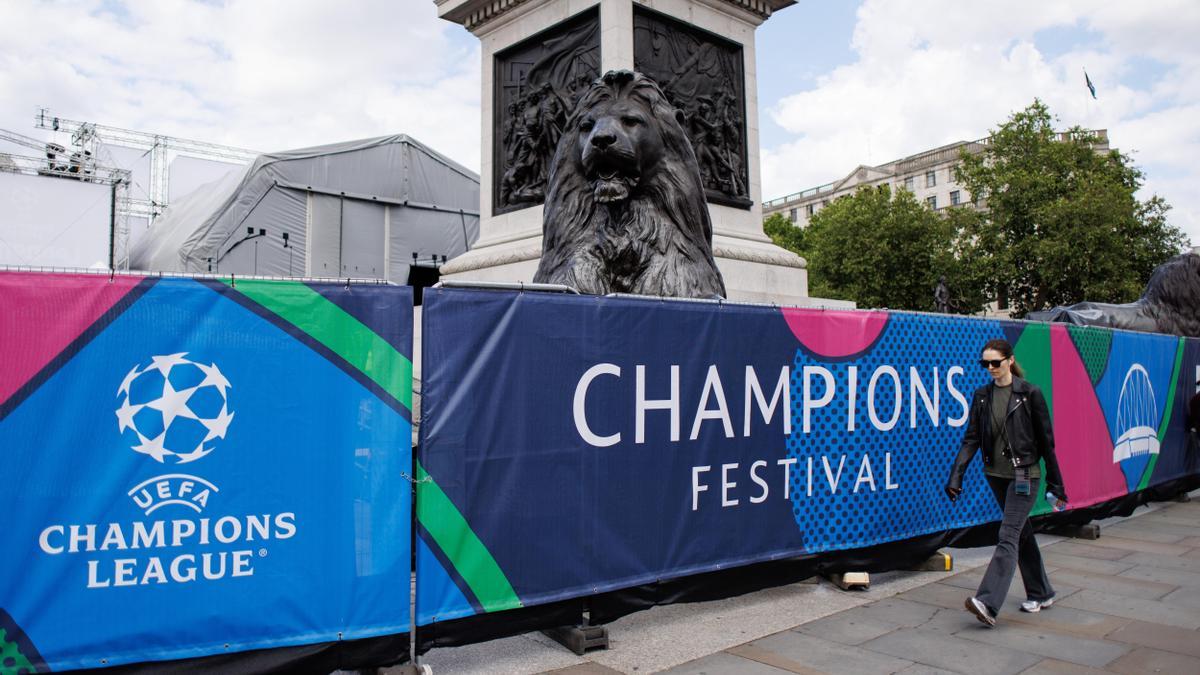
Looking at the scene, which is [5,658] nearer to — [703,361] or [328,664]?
[328,664]

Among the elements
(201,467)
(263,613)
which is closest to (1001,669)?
(263,613)

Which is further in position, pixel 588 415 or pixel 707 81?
pixel 707 81

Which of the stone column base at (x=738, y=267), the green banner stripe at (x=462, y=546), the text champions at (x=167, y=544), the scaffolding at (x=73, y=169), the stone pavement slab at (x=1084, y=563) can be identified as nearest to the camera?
the text champions at (x=167, y=544)

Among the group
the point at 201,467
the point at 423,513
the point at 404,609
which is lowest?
the point at 404,609

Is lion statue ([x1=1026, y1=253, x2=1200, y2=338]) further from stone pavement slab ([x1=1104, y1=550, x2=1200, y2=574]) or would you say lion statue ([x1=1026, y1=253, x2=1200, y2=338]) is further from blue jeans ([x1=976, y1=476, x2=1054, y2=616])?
blue jeans ([x1=976, y1=476, x2=1054, y2=616])

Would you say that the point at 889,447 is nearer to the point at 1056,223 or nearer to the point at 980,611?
the point at 980,611

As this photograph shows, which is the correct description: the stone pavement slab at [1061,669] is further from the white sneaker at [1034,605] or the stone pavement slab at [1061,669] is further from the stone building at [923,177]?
the stone building at [923,177]

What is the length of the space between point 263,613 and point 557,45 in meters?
9.49

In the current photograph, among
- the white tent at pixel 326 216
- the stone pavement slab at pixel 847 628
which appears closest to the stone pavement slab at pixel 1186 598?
the stone pavement slab at pixel 847 628

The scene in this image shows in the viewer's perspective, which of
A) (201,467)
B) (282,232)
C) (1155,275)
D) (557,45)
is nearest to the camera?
(201,467)

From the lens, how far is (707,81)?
459 inches

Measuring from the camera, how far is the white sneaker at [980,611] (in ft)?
16.1

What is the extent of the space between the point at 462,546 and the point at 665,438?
1364 mm

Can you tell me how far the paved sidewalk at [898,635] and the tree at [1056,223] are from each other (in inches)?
1231
